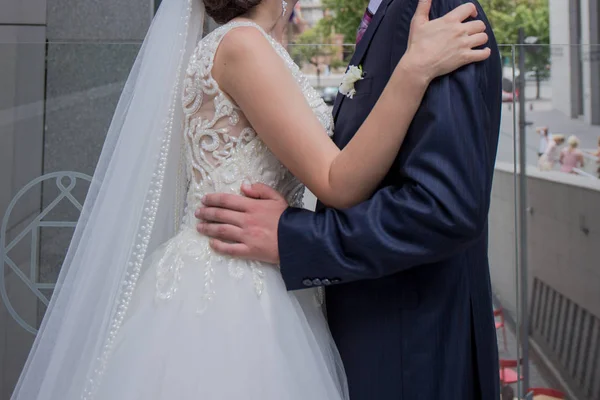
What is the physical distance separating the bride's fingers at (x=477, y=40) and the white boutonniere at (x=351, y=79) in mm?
253

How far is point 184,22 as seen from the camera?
149 cm

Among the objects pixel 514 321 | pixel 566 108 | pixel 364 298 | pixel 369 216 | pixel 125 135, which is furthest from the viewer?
pixel 566 108

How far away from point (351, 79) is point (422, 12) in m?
0.21

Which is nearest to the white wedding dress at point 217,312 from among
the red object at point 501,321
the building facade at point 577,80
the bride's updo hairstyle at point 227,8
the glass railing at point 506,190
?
the bride's updo hairstyle at point 227,8

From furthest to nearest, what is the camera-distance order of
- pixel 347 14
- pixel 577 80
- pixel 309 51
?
pixel 347 14, pixel 577 80, pixel 309 51

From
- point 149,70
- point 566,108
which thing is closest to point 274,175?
point 149,70

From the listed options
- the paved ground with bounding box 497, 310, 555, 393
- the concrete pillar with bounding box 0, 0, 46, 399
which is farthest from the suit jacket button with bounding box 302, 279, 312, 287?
the paved ground with bounding box 497, 310, 555, 393

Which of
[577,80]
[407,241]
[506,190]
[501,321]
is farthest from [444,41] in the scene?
[577,80]

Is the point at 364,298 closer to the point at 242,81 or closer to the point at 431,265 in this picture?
the point at 431,265

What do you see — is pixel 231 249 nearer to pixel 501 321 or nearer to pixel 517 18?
pixel 501 321

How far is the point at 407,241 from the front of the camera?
3.74 ft

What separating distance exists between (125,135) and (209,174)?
0.22 metres

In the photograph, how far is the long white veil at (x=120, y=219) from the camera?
131 centimetres

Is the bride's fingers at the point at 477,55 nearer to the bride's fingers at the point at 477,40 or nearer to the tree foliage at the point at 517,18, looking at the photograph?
the bride's fingers at the point at 477,40
